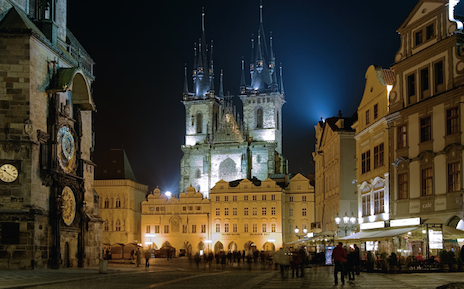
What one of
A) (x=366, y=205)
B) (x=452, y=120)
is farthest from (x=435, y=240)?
(x=366, y=205)

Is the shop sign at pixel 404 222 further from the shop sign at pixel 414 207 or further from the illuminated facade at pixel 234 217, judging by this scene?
the illuminated facade at pixel 234 217

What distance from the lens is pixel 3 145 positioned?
3180 cm

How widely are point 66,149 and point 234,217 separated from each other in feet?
178

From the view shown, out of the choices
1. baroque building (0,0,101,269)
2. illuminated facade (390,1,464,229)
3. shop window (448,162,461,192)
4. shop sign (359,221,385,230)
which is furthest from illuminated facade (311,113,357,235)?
baroque building (0,0,101,269)

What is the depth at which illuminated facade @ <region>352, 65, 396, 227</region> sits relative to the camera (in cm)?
3650

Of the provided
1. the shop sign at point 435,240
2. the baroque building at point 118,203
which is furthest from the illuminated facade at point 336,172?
the baroque building at point 118,203

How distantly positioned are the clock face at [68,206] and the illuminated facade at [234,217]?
51.7 meters

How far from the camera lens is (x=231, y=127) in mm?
107312

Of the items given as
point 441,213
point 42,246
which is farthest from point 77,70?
point 441,213

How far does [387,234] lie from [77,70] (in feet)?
61.5

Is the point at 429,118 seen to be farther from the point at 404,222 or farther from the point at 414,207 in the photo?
the point at 404,222

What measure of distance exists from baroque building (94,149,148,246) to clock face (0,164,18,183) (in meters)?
60.4

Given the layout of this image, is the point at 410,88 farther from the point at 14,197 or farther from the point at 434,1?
the point at 14,197

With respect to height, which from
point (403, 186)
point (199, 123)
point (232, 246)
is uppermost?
point (199, 123)
